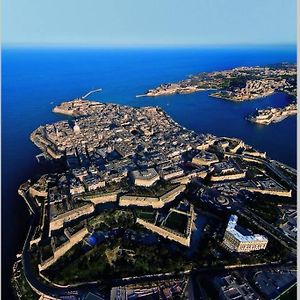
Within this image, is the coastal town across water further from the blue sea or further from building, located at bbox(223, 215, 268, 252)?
building, located at bbox(223, 215, 268, 252)

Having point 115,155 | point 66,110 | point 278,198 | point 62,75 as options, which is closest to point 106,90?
point 66,110

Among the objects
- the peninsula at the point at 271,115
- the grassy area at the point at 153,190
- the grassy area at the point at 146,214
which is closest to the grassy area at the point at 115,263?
the grassy area at the point at 146,214

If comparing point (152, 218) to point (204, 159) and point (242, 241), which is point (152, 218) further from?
point (204, 159)

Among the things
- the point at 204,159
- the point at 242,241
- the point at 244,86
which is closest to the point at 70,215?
the point at 242,241

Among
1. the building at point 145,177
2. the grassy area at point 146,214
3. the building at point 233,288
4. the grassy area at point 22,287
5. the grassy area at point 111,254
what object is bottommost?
the building at point 233,288

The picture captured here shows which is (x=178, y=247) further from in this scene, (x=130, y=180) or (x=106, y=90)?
(x=106, y=90)

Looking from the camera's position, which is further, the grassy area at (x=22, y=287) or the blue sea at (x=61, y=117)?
the blue sea at (x=61, y=117)

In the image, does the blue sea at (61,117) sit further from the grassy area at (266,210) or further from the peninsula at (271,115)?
the grassy area at (266,210)
